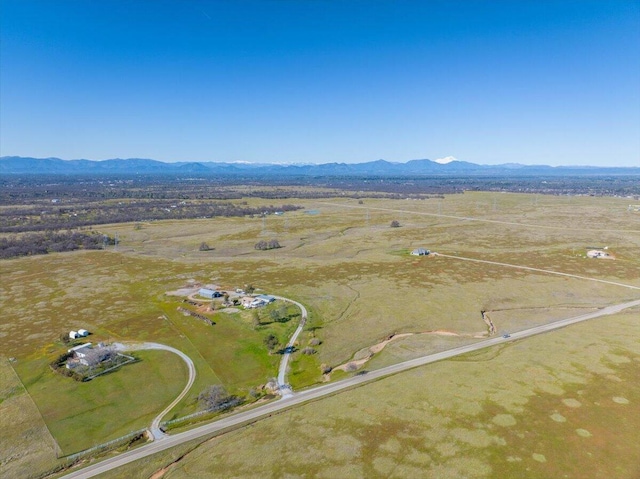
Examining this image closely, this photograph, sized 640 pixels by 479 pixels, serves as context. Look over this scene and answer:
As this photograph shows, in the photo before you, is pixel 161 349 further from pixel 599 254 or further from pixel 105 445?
pixel 599 254

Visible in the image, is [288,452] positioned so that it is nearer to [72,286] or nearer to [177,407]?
[177,407]

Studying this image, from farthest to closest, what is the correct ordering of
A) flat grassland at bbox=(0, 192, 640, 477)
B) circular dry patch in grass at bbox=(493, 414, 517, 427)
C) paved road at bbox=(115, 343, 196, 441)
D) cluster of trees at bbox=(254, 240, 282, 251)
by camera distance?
cluster of trees at bbox=(254, 240, 282, 251)
flat grassland at bbox=(0, 192, 640, 477)
paved road at bbox=(115, 343, 196, 441)
circular dry patch in grass at bbox=(493, 414, 517, 427)

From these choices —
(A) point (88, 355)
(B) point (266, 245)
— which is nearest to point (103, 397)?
(A) point (88, 355)

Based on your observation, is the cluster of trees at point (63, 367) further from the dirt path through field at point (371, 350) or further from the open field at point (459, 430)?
the dirt path through field at point (371, 350)

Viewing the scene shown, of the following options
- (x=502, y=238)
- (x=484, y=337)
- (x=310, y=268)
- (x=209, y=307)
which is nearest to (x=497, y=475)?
(x=484, y=337)

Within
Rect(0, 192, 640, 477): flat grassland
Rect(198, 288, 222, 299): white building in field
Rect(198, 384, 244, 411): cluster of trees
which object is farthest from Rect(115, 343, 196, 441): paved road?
Rect(198, 288, 222, 299): white building in field

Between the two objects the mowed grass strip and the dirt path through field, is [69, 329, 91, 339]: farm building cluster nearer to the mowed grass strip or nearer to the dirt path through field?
the mowed grass strip
